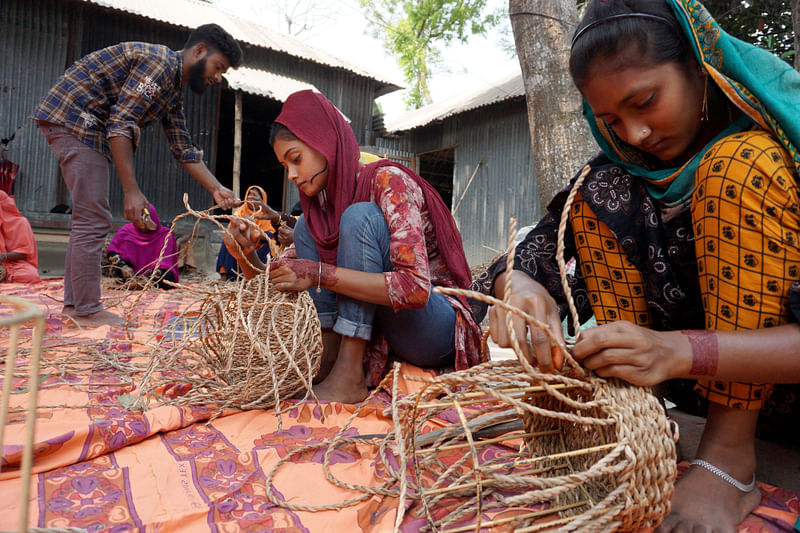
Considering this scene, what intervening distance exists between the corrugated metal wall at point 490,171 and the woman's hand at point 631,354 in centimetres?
747

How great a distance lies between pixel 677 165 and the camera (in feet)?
3.86

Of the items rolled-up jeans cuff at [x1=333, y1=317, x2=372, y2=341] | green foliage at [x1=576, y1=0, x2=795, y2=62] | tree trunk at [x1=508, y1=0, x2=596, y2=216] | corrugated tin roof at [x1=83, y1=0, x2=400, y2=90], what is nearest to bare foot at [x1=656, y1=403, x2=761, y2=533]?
rolled-up jeans cuff at [x1=333, y1=317, x2=372, y2=341]

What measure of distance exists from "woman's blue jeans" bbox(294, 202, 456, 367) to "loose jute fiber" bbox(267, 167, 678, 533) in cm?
59

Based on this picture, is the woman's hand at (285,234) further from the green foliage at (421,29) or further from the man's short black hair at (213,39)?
the green foliage at (421,29)

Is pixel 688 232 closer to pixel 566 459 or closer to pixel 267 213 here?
pixel 566 459

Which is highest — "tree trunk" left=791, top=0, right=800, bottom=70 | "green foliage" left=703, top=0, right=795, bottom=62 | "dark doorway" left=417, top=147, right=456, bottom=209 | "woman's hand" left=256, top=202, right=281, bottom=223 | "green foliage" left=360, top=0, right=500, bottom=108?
"green foliage" left=360, top=0, right=500, bottom=108

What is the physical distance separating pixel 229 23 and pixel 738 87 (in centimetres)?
856

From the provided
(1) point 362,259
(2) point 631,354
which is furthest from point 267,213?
(2) point 631,354

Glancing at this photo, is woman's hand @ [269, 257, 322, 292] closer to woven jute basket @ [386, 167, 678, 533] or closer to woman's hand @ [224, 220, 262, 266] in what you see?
woman's hand @ [224, 220, 262, 266]

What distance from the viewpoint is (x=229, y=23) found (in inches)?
316

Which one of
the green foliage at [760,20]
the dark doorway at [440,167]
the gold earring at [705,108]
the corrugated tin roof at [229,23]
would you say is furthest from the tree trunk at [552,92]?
the dark doorway at [440,167]

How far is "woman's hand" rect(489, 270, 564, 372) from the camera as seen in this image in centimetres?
87

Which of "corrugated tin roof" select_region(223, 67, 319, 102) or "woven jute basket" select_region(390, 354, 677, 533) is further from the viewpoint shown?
"corrugated tin roof" select_region(223, 67, 319, 102)

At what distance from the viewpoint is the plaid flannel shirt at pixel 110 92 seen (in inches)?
104
